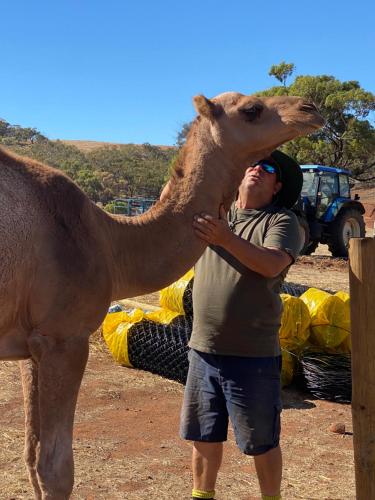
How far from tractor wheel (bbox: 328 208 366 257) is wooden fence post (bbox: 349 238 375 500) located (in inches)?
718

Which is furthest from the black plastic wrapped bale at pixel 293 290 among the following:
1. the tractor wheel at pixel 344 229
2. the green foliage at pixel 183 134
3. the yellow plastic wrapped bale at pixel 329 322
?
the tractor wheel at pixel 344 229

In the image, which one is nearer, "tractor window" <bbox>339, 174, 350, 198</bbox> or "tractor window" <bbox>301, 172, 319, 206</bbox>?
"tractor window" <bbox>301, 172, 319, 206</bbox>

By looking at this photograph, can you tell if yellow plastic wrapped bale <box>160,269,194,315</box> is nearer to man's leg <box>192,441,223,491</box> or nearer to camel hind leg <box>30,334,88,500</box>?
man's leg <box>192,441,223,491</box>

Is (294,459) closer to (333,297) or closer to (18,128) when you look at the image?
(333,297)

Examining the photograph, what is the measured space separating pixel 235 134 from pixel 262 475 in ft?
7.30

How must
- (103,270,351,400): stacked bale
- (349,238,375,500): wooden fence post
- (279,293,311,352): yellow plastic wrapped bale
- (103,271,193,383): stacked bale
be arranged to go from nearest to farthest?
(349,238,375,500): wooden fence post
(103,270,351,400): stacked bale
(103,271,193,383): stacked bale
(279,293,311,352): yellow plastic wrapped bale

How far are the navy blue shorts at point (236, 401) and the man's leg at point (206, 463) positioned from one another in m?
0.08

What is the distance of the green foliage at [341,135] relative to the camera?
135 ft

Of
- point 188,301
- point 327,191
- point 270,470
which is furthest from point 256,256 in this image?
point 327,191

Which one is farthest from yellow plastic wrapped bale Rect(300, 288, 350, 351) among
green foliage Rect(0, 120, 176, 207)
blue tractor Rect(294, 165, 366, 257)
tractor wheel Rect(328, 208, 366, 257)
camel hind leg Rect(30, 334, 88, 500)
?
green foliage Rect(0, 120, 176, 207)

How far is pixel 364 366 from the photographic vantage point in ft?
11.9

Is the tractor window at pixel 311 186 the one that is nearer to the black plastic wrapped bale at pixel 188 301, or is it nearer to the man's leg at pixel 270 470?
the black plastic wrapped bale at pixel 188 301

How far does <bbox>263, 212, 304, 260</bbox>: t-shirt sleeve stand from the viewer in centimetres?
401

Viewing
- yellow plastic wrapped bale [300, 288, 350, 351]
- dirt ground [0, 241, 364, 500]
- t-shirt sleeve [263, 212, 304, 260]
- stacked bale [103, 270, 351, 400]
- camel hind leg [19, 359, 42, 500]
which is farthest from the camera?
yellow plastic wrapped bale [300, 288, 350, 351]
